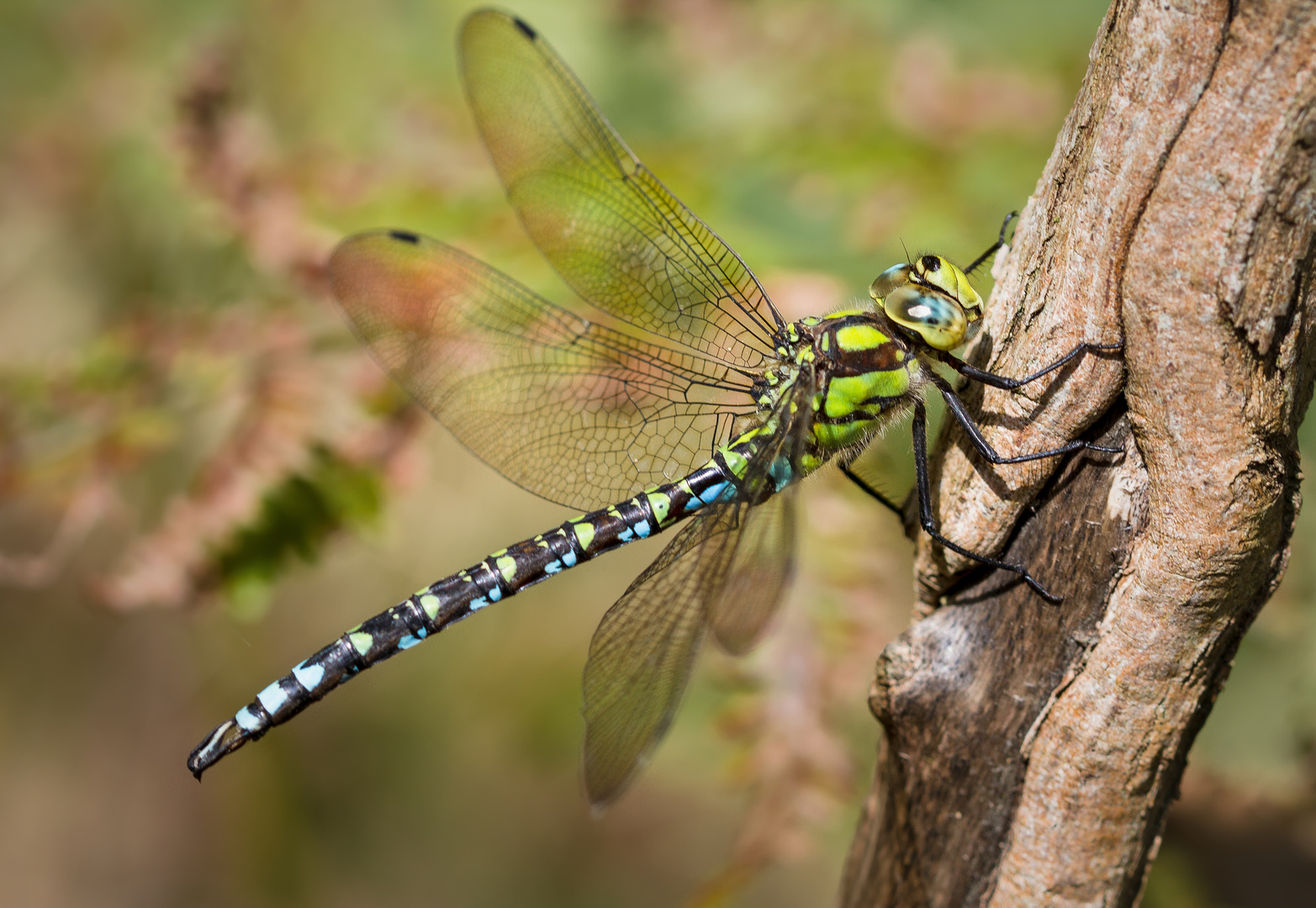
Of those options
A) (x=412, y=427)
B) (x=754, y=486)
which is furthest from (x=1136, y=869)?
(x=412, y=427)

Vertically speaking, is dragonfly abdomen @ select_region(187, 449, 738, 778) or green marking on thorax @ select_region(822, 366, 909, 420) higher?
green marking on thorax @ select_region(822, 366, 909, 420)

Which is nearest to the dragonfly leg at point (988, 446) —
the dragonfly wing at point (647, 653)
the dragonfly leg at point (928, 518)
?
the dragonfly leg at point (928, 518)

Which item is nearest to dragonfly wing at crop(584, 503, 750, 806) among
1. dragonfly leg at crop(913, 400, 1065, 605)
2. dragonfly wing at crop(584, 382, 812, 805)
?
dragonfly wing at crop(584, 382, 812, 805)

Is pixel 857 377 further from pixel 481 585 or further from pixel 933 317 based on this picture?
pixel 481 585

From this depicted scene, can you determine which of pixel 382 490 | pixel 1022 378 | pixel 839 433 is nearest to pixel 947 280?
pixel 839 433

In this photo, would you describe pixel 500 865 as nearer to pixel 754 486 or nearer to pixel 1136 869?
pixel 754 486

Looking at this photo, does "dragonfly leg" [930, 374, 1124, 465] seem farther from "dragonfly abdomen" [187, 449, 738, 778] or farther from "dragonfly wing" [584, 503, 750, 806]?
"dragonfly abdomen" [187, 449, 738, 778]
